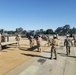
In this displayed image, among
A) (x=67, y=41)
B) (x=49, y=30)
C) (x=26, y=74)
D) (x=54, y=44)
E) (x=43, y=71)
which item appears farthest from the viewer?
(x=49, y=30)

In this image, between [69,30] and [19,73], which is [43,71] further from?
[69,30]

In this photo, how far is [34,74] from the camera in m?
8.90

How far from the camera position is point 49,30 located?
377 ft

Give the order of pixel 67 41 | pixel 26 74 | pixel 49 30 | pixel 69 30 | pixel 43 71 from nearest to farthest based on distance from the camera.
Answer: pixel 26 74 < pixel 43 71 < pixel 67 41 < pixel 49 30 < pixel 69 30

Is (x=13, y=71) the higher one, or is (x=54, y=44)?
(x=54, y=44)

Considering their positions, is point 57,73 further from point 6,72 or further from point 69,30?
point 69,30

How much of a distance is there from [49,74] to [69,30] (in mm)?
131475

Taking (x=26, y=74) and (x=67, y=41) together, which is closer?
(x=26, y=74)

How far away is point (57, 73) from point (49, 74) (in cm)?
49

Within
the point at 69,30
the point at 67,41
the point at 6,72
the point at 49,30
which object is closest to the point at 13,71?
the point at 6,72

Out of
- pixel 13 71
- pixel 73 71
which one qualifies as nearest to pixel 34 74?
pixel 13 71

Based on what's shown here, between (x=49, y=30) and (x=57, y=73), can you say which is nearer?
(x=57, y=73)

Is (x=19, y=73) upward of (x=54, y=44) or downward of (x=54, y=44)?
downward

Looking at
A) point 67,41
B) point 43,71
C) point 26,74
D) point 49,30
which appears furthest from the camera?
point 49,30
